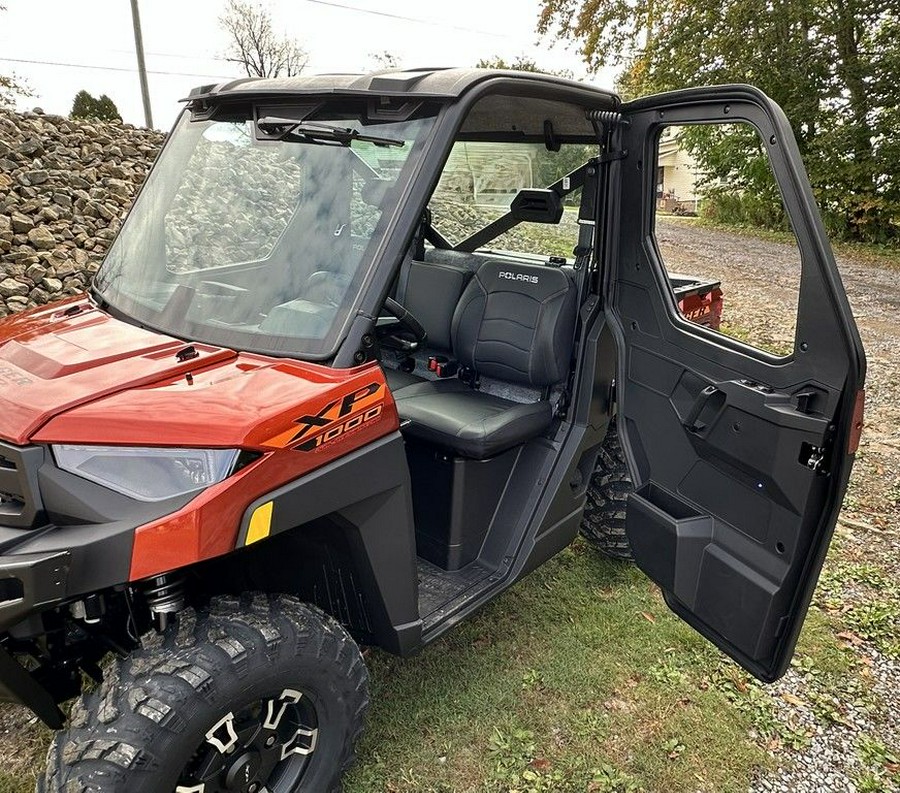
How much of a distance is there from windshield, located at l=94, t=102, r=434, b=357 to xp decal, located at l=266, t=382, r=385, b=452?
0.51 ft

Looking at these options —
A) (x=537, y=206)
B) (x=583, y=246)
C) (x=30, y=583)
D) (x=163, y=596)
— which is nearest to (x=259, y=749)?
(x=163, y=596)

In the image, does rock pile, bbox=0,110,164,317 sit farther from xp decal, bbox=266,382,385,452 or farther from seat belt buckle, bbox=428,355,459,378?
xp decal, bbox=266,382,385,452

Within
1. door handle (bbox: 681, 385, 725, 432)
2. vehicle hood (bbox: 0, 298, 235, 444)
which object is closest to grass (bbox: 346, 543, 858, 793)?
door handle (bbox: 681, 385, 725, 432)

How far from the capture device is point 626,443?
2.62 meters

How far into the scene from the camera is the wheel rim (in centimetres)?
174

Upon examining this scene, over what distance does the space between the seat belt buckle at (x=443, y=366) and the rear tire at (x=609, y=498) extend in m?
Answer: 0.75

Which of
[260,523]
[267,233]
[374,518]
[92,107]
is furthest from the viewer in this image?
[92,107]

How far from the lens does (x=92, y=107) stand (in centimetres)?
1348

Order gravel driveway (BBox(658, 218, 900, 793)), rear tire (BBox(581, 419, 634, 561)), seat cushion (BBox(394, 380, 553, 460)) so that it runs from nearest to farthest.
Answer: gravel driveway (BBox(658, 218, 900, 793)) → seat cushion (BBox(394, 380, 553, 460)) → rear tire (BBox(581, 419, 634, 561))

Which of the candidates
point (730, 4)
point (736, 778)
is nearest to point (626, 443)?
point (736, 778)

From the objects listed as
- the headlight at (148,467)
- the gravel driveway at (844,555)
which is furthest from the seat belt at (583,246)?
the headlight at (148,467)

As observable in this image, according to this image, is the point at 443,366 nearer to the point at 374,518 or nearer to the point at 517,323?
the point at 517,323

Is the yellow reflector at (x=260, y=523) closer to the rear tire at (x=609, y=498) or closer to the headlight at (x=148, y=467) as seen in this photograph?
the headlight at (x=148, y=467)

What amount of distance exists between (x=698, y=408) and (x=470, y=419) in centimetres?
84
